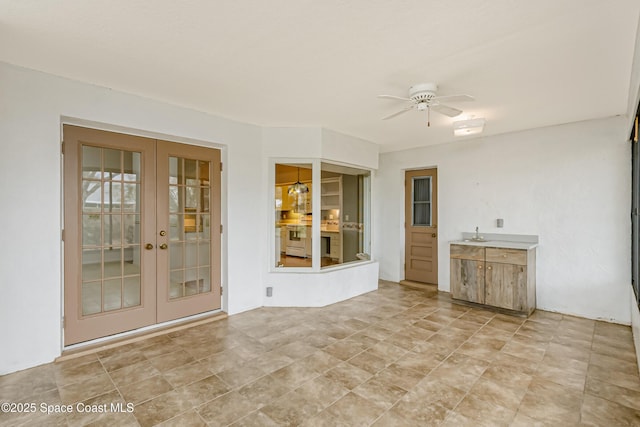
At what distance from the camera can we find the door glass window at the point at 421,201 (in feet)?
19.6

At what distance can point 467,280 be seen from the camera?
4.68 meters

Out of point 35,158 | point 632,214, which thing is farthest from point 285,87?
point 632,214

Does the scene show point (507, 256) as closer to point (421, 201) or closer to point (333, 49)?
point (421, 201)

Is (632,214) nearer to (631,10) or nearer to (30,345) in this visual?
(631,10)

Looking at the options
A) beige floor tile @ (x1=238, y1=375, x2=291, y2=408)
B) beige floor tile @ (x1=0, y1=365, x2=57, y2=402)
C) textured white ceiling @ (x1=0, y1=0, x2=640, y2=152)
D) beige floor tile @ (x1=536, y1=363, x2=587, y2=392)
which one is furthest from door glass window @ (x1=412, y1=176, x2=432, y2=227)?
beige floor tile @ (x1=0, y1=365, x2=57, y2=402)

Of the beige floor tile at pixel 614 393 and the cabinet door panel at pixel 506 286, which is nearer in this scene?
the beige floor tile at pixel 614 393

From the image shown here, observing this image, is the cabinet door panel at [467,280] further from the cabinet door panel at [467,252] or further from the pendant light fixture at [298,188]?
the pendant light fixture at [298,188]

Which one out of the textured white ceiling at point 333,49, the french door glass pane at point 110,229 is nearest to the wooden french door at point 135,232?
the french door glass pane at point 110,229

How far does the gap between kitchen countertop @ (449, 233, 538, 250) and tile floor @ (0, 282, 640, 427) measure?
1.03 meters

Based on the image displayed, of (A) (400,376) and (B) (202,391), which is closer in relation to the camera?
(B) (202,391)

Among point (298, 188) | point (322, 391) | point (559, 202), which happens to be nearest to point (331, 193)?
point (298, 188)

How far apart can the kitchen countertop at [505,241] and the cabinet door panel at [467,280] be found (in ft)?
0.96

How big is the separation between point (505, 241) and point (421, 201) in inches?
65.5

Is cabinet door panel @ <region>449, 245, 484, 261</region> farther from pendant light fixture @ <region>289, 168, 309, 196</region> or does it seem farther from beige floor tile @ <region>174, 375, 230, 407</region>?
beige floor tile @ <region>174, 375, 230, 407</region>
